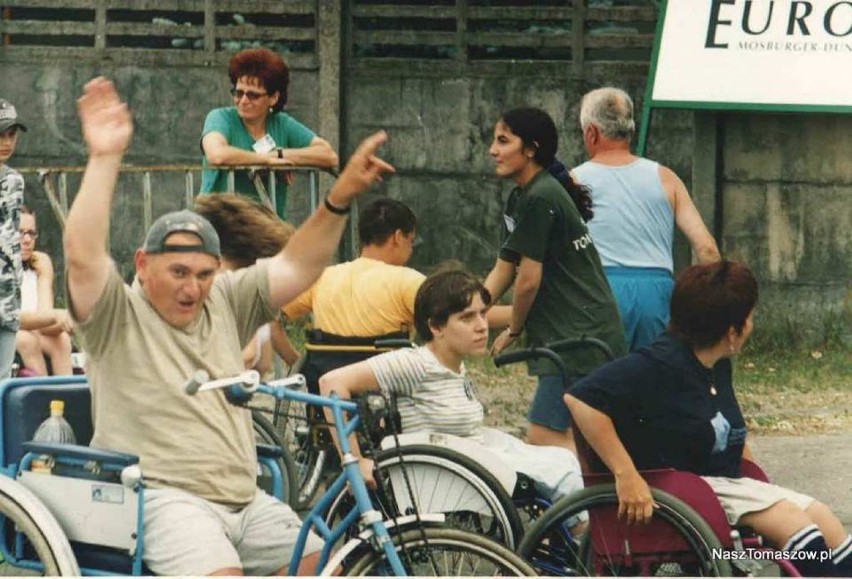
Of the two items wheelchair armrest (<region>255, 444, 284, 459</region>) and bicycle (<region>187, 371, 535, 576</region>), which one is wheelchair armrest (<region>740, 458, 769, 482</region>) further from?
wheelchair armrest (<region>255, 444, 284, 459</region>)

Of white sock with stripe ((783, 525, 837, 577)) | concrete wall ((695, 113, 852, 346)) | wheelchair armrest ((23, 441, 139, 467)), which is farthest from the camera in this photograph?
concrete wall ((695, 113, 852, 346))

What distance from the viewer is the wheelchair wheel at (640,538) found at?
6.02 m

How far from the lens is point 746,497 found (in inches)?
243

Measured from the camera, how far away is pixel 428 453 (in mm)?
6637

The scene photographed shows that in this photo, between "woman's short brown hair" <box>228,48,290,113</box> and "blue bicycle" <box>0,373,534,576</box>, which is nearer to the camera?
"blue bicycle" <box>0,373,534,576</box>

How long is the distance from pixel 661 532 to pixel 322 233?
1.37 metres

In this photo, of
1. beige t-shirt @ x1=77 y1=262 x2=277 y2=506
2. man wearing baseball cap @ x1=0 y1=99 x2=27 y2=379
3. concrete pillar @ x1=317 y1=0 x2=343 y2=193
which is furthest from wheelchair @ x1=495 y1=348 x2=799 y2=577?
concrete pillar @ x1=317 y1=0 x2=343 y2=193

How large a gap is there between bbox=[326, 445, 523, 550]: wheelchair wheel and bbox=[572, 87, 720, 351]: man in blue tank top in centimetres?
166

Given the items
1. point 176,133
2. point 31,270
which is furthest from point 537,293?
point 176,133

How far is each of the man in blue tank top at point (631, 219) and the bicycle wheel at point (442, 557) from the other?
2607mm

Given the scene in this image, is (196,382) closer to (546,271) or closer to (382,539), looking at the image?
(382,539)

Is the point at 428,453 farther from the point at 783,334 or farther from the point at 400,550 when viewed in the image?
the point at 783,334

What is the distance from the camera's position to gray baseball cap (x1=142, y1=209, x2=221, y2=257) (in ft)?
18.8

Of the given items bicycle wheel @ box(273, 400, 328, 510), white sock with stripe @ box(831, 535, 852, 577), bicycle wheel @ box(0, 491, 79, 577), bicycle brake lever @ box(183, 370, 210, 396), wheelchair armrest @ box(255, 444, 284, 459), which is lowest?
bicycle wheel @ box(273, 400, 328, 510)
